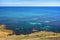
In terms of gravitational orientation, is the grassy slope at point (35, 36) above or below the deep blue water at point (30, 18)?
below

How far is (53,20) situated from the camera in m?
1.85

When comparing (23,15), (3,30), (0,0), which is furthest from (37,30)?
(0,0)

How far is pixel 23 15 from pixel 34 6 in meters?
0.21

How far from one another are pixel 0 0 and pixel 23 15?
0.40m

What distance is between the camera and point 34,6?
1.88 meters

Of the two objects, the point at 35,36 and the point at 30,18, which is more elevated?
the point at 30,18

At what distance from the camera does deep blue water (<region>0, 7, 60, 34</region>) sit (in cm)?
183

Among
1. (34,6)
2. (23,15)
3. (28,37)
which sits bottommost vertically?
(28,37)

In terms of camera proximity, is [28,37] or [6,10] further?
[6,10]

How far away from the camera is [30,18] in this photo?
186 cm

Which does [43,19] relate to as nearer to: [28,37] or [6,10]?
[28,37]

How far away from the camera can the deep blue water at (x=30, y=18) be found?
72.0 inches

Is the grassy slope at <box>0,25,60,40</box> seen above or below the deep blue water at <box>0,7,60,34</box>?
below

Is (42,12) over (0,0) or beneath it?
beneath
